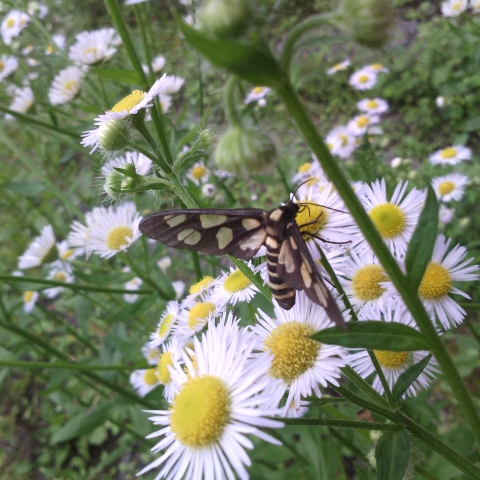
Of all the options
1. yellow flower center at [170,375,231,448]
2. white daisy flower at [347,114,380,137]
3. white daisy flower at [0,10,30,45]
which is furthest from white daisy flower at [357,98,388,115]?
yellow flower center at [170,375,231,448]

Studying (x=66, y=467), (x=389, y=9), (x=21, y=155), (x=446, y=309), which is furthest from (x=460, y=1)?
(x=66, y=467)

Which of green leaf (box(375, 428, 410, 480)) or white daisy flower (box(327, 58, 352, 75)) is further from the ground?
white daisy flower (box(327, 58, 352, 75))

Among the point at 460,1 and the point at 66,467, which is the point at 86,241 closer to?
the point at 66,467

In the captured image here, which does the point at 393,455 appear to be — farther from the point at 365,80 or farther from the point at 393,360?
the point at 365,80

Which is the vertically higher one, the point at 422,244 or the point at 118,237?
the point at 118,237

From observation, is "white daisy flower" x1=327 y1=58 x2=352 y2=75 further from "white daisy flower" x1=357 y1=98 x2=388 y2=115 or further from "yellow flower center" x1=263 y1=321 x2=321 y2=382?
"yellow flower center" x1=263 y1=321 x2=321 y2=382

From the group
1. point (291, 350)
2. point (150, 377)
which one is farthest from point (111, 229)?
point (291, 350)
